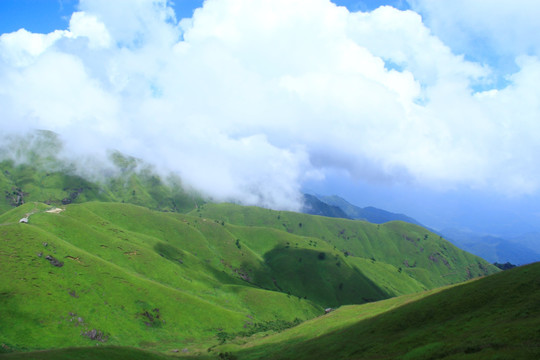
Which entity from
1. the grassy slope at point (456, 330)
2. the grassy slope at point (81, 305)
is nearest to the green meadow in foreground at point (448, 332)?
the grassy slope at point (456, 330)

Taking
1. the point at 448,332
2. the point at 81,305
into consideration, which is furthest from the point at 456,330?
the point at 81,305

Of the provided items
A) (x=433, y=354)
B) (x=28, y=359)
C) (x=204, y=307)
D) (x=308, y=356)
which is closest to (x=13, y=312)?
(x=28, y=359)

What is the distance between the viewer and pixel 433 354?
4619 centimetres

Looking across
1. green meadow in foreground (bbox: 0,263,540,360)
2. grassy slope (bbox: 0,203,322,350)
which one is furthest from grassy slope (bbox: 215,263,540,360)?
grassy slope (bbox: 0,203,322,350)

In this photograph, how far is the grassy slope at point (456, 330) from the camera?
137ft

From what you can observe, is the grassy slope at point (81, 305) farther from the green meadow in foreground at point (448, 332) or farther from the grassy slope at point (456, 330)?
the grassy slope at point (456, 330)

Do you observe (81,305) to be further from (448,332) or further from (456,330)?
(456,330)

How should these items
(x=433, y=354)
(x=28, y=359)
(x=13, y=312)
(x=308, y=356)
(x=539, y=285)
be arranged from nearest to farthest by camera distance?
(x=433, y=354) < (x=28, y=359) < (x=539, y=285) < (x=308, y=356) < (x=13, y=312)

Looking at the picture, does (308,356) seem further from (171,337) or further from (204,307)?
(204,307)

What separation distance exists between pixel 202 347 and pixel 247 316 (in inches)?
2527

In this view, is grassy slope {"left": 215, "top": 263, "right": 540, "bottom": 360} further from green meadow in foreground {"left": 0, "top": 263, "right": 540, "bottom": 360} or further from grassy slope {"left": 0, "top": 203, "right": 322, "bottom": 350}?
grassy slope {"left": 0, "top": 203, "right": 322, "bottom": 350}

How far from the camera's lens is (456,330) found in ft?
186

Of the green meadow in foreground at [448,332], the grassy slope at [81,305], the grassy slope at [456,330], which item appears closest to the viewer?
the grassy slope at [456,330]

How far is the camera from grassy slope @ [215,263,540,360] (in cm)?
4166
